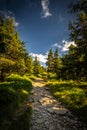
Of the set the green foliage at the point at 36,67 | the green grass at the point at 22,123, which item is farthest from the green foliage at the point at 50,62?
the green grass at the point at 22,123

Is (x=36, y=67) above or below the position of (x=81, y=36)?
above

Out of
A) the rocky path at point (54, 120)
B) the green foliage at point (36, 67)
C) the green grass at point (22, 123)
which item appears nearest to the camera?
the green grass at point (22, 123)

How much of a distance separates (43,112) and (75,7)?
319 inches

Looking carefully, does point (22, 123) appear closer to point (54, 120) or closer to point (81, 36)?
point (54, 120)

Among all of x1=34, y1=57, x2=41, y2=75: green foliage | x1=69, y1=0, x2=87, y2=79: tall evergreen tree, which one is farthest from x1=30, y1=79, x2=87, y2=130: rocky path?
x1=34, y1=57, x2=41, y2=75: green foliage

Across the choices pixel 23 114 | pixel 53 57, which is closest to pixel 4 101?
pixel 23 114

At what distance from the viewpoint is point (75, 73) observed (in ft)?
36.3

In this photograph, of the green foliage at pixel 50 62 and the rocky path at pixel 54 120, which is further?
the green foliage at pixel 50 62

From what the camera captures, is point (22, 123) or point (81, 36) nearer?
point (22, 123)

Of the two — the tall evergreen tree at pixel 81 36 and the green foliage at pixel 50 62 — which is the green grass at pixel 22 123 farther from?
the green foliage at pixel 50 62

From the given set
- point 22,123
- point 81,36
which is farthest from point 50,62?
point 22,123

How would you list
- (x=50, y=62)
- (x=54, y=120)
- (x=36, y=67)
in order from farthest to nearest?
(x=36, y=67), (x=50, y=62), (x=54, y=120)

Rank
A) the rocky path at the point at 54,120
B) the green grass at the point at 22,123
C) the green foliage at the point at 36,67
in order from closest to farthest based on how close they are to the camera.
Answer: the green grass at the point at 22,123 → the rocky path at the point at 54,120 → the green foliage at the point at 36,67

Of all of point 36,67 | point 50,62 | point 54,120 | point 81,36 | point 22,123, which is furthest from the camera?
point 36,67
